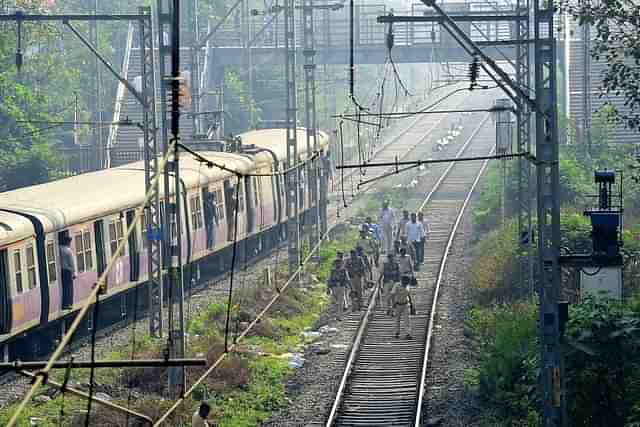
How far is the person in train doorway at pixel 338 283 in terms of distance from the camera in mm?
22828

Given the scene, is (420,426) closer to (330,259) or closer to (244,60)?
(330,259)

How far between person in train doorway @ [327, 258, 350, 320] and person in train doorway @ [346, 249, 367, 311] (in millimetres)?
128

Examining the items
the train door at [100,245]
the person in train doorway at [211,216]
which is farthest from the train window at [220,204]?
the train door at [100,245]

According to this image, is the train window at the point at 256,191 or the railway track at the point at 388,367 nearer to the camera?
the railway track at the point at 388,367

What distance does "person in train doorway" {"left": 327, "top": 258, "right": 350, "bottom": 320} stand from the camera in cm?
2283

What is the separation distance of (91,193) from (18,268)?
4.38 m

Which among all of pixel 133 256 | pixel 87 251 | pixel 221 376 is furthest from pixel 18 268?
pixel 133 256

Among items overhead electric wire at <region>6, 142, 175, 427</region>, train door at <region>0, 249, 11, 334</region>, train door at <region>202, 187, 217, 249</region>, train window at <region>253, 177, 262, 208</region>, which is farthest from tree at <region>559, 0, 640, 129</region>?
overhead electric wire at <region>6, 142, 175, 427</region>

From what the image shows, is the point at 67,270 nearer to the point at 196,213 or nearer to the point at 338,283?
the point at 338,283

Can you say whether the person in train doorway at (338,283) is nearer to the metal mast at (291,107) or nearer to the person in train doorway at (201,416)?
the metal mast at (291,107)

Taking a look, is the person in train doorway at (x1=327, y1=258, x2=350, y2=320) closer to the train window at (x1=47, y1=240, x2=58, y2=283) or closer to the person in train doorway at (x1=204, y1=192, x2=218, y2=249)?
the person in train doorway at (x1=204, y1=192, x2=218, y2=249)

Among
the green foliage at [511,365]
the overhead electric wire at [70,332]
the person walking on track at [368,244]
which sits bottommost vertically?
the green foliage at [511,365]

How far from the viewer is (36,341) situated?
64.5ft

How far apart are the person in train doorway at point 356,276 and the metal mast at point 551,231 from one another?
357 inches
